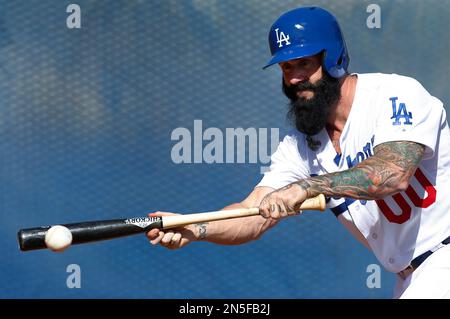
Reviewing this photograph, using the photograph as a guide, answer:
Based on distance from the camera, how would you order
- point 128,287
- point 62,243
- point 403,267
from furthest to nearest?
point 128,287 → point 403,267 → point 62,243

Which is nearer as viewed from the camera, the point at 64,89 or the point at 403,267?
the point at 403,267

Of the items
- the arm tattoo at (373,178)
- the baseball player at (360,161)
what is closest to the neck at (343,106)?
the baseball player at (360,161)

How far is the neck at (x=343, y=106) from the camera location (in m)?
3.90

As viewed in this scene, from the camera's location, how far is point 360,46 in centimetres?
536

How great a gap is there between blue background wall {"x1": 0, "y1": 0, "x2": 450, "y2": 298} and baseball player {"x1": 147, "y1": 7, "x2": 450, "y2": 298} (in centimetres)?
128

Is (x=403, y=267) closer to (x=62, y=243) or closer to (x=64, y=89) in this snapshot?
(x=62, y=243)

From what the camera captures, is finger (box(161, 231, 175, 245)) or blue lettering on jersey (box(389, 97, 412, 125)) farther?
finger (box(161, 231, 175, 245))

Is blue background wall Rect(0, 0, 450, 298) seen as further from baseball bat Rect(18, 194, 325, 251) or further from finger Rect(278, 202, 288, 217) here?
finger Rect(278, 202, 288, 217)

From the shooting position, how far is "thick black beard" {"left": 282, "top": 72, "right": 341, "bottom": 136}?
386 cm

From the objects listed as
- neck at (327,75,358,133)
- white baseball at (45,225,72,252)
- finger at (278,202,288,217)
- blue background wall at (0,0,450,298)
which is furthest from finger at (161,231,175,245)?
blue background wall at (0,0,450,298)

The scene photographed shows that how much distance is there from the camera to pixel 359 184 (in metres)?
3.43

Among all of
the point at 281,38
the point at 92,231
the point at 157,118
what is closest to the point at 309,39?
the point at 281,38

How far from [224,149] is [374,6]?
46.2 inches

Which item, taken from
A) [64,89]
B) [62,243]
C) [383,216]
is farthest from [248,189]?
[62,243]
